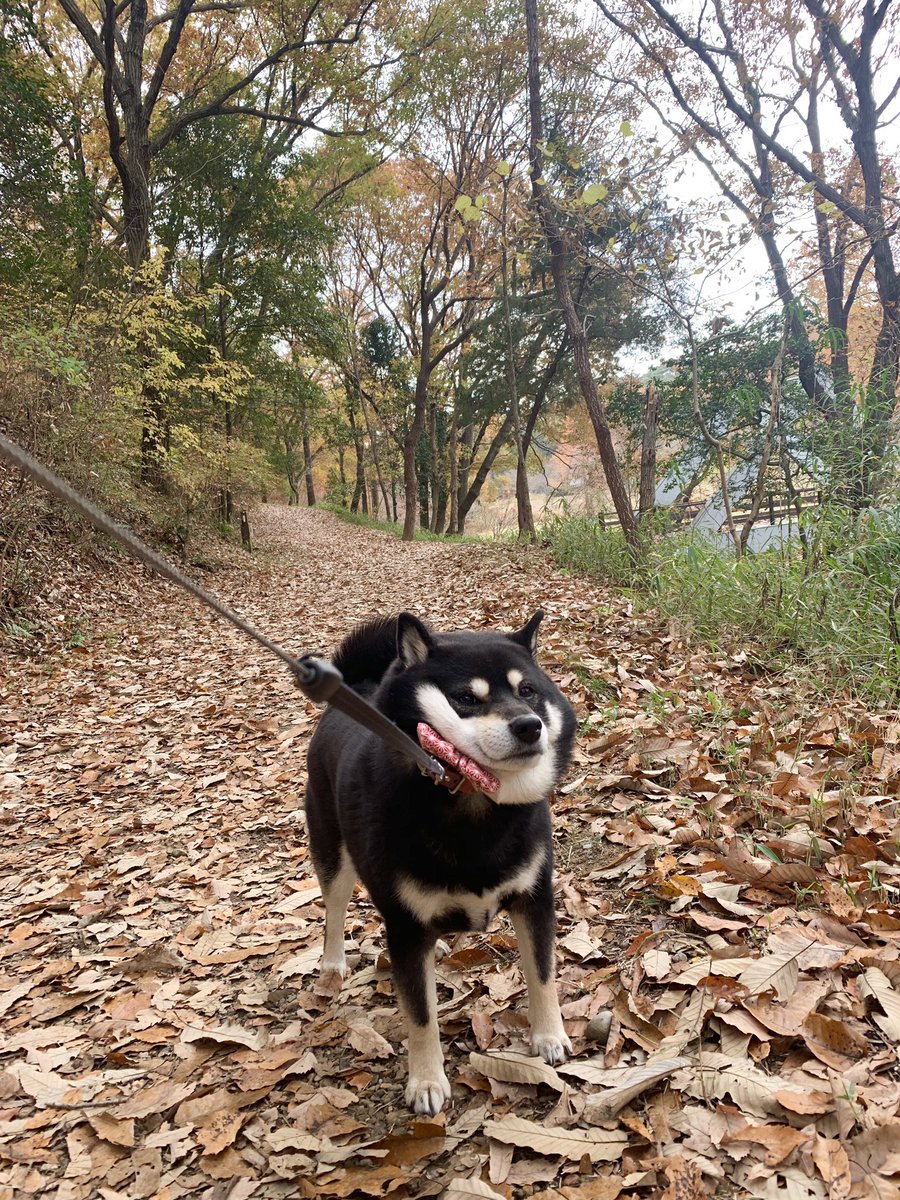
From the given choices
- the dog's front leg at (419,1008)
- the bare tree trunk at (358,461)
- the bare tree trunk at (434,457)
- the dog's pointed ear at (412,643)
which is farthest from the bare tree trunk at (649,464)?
the bare tree trunk at (358,461)

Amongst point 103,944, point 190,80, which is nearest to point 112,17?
point 190,80

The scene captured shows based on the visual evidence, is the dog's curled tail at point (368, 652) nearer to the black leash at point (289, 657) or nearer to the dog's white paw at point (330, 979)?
the black leash at point (289, 657)

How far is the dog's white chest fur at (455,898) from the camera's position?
6.39ft

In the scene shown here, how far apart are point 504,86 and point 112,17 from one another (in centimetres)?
899

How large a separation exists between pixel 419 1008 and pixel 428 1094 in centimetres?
27

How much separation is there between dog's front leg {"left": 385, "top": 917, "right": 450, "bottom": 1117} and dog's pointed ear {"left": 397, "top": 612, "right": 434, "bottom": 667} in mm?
759

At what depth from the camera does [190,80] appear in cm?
1514

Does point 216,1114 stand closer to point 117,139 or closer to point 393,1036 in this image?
point 393,1036

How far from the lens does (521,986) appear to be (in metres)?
2.52

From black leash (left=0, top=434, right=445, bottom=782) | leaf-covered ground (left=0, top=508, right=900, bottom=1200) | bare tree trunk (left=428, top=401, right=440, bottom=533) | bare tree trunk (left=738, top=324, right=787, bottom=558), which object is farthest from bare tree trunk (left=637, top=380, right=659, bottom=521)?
bare tree trunk (left=428, top=401, right=440, bottom=533)

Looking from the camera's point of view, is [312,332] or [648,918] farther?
[312,332]

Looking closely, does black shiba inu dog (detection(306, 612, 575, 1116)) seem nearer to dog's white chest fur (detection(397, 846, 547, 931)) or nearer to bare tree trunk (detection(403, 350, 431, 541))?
dog's white chest fur (detection(397, 846, 547, 931))

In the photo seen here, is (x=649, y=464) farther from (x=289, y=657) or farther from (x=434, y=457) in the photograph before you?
(x=434, y=457)

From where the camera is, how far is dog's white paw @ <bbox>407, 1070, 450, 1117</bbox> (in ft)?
6.59
